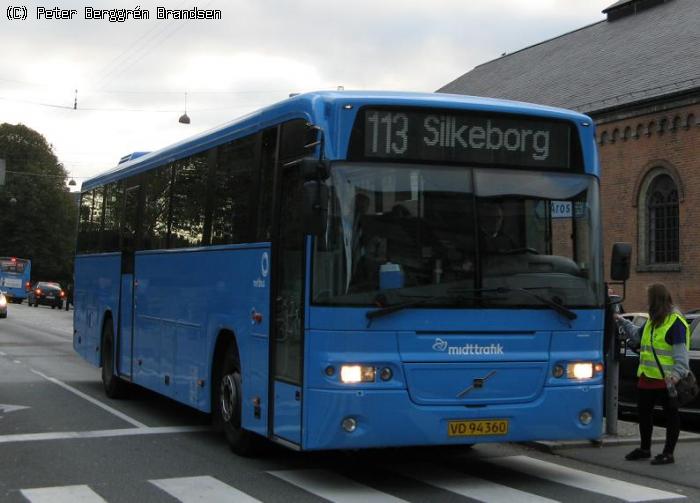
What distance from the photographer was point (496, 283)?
26.5 feet

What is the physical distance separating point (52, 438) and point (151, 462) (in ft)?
6.16

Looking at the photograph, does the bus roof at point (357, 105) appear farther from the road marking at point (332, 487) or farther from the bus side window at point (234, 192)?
the road marking at point (332, 487)

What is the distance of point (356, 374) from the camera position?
25.3ft

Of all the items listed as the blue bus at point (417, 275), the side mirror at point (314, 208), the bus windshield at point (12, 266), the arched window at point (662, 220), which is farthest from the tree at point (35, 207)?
the side mirror at point (314, 208)

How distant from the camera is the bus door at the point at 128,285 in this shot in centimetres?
1346

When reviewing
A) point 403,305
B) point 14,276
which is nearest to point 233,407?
point 403,305

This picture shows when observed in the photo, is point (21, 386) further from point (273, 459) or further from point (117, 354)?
point (273, 459)

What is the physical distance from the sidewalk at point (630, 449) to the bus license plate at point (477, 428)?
1724 mm

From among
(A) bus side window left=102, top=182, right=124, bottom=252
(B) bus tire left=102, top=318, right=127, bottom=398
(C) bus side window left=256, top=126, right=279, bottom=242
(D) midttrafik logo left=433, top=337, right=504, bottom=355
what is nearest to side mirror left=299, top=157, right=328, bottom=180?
(C) bus side window left=256, top=126, right=279, bottom=242

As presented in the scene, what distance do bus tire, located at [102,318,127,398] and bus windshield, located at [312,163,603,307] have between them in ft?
24.1

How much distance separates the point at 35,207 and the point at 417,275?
77891mm

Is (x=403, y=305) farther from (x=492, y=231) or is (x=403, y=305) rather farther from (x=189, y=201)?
(x=189, y=201)

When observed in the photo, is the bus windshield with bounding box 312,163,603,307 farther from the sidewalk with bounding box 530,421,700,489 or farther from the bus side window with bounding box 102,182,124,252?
the bus side window with bounding box 102,182,124,252

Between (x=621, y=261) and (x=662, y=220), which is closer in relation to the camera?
(x=621, y=261)
